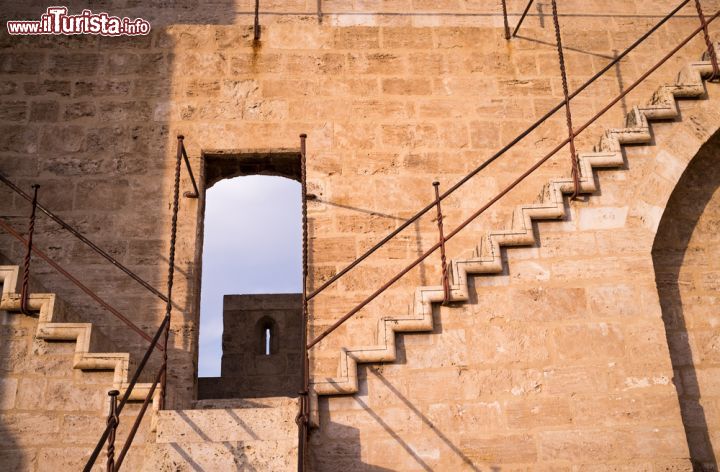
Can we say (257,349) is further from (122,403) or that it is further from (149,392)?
(122,403)

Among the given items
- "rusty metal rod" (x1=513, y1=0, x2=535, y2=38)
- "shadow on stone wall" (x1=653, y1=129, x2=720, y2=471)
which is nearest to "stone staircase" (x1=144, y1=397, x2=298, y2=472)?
"shadow on stone wall" (x1=653, y1=129, x2=720, y2=471)

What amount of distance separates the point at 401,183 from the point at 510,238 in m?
2.08

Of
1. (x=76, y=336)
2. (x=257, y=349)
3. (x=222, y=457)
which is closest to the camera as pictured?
(x=222, y=457)

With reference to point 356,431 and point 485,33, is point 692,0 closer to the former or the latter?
point 485,33

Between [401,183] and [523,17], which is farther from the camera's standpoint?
[523,17]

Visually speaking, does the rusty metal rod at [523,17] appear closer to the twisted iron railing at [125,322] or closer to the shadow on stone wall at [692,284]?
the shadow on stone wall at [692,284]

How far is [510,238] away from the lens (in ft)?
19.7

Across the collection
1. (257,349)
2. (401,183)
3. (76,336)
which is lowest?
(76,336)

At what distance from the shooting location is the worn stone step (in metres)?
4.92

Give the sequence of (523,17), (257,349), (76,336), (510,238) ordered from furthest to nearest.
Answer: (257,349)
(523,17)
(510,238)
(76,336)

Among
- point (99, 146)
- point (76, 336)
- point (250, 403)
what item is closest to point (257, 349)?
point (99, 146)

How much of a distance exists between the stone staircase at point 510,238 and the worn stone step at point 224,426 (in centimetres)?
45

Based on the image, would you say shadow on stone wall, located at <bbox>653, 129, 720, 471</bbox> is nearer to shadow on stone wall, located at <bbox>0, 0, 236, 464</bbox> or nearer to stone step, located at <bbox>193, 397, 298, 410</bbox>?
stone step, located at <bbox>193, 397, 298, 410</bbox>

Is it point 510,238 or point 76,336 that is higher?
point 510,238
